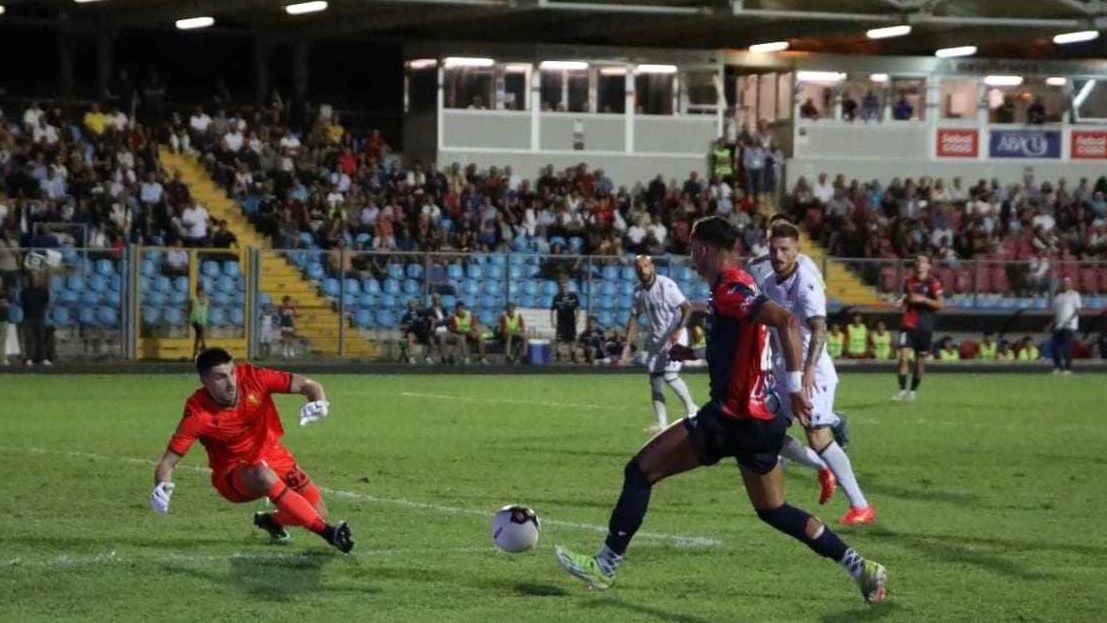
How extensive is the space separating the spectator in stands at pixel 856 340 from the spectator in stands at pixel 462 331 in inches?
303

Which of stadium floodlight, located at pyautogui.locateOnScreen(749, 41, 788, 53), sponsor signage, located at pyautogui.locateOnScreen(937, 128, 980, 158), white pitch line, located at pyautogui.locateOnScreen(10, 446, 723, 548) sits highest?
stadium floodlight, located at pyautogui.locateOnScreen(749, 41, 788, 53)

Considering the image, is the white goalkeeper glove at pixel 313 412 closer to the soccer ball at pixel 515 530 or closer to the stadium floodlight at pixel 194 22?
the soccer ball at pixel 515 530

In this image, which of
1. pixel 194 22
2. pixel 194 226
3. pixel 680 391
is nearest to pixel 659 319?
pixel 680 391

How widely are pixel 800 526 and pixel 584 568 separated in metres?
1.17

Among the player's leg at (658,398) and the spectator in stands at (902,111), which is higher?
the spectator in stands at (902,111)

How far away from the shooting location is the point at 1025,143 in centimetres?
5347

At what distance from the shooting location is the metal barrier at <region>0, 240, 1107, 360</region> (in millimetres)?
34312

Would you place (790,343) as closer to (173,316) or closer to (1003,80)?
(173,316)

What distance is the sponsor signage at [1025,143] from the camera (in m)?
53.3

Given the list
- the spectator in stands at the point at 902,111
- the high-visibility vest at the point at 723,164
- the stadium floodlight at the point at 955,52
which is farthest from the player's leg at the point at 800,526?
the spectator in stands at the point at 902,111

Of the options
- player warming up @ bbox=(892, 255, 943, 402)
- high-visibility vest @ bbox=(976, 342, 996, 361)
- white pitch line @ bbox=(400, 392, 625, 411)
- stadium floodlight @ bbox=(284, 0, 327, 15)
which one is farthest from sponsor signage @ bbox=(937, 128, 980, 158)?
white pitch line @ bbox=(400, 392, 625, 411)

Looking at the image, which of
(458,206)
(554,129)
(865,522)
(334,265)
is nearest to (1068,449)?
(865,522)

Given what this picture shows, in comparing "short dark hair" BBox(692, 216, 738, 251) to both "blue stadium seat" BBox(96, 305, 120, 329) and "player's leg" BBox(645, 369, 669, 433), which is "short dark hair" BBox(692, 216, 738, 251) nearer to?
"player's leg" BBox(645, 369, 669, 433)

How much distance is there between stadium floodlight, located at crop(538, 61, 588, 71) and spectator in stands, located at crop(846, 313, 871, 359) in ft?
43.7
